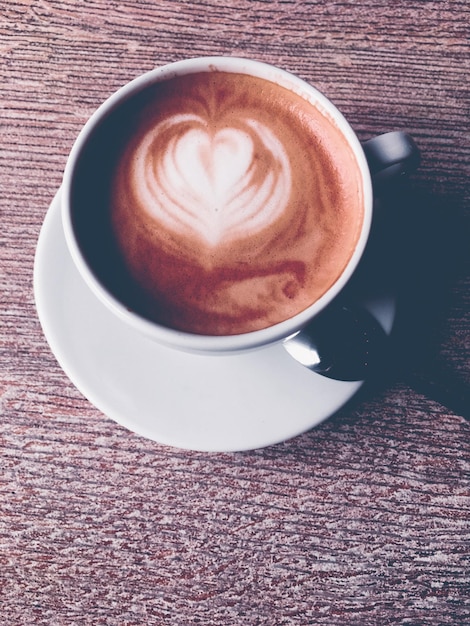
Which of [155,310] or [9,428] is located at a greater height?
[155,310]

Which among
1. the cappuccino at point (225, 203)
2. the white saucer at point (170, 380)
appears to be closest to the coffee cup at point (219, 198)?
the cappuccino at point (225, 203)

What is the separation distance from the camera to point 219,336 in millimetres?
705

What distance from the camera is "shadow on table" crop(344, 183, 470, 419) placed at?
0.84 meters

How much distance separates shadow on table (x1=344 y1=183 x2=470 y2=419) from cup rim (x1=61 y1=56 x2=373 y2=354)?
135 millimetres

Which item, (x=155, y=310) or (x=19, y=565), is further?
(x=19, y=565)

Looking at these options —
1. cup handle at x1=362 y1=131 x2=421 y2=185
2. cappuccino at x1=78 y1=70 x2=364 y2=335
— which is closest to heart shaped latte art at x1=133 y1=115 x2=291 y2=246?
cappuccino at x1=78 y1=70 x2=364 y2=335

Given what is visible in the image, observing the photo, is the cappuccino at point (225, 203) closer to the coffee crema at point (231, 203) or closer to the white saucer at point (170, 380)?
the coffee crema at point (231, 203)

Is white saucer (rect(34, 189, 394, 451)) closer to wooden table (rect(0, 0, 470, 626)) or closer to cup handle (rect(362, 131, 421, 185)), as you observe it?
wooden table (rect(0, 0, 470, 626))

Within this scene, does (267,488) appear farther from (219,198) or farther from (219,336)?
(219,198)

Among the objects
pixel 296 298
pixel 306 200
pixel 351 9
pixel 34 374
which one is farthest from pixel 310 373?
pixel 351 9

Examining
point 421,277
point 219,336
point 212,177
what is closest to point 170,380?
point 219,336

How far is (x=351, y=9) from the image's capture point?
0.93m

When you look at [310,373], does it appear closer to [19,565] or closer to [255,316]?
[255,316]

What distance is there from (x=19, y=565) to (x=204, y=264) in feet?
1.59
